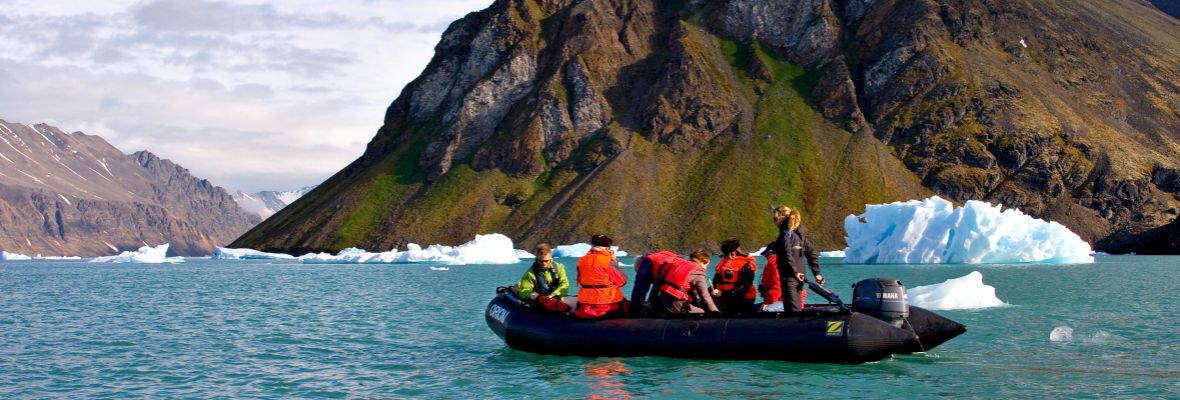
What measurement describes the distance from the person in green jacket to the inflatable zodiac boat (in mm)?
416

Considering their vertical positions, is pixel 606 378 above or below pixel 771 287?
below

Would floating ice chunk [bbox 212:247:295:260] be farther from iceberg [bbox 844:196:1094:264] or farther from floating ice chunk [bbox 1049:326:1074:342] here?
floating ice chunk [bbox 1049:326:1074:342]

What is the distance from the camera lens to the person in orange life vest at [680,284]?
2541 centimetres

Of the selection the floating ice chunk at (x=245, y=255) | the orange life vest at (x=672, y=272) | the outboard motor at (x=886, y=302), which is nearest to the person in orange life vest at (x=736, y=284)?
the orange life vest at (x=672, y=272)

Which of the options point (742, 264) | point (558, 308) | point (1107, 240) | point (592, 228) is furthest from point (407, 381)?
point (1107, 240)

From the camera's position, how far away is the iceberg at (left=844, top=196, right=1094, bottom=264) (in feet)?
290

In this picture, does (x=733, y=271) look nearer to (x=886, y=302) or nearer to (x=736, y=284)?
(x=736, y=284)

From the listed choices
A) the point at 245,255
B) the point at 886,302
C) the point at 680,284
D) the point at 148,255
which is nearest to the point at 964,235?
the point at 886,302

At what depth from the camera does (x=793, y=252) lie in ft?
80.4

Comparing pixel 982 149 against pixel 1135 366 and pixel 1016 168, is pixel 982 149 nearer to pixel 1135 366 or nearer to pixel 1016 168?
pixel 1016 168

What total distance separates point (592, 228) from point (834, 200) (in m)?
39.7

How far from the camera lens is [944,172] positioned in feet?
591

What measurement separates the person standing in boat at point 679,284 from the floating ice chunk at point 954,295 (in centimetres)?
1764

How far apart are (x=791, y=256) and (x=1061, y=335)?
1134cm
